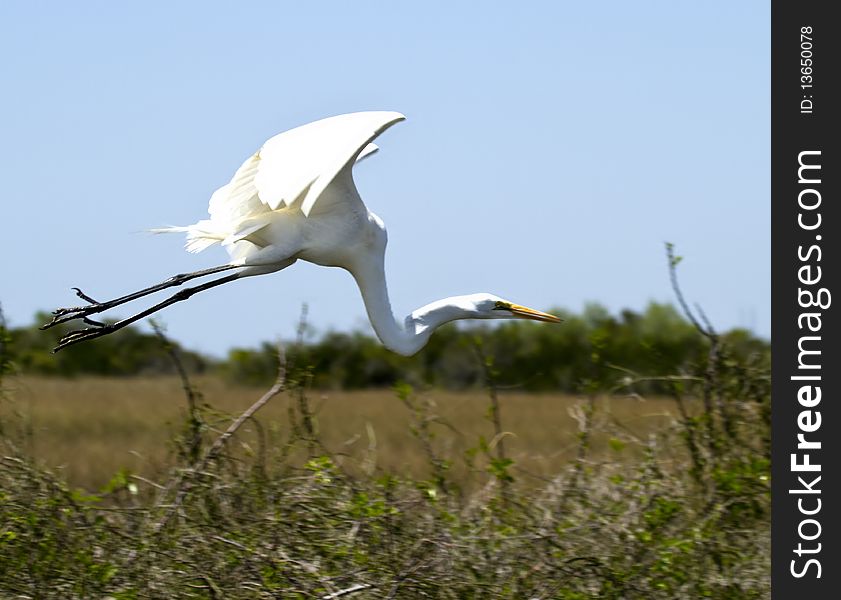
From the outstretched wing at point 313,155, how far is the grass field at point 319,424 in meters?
1.61

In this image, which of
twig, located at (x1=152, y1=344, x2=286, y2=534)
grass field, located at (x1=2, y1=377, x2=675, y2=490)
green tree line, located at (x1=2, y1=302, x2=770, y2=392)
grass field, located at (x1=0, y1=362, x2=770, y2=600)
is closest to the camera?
grass field, located at (x1=0, y1=362, x2=770, y2=600)

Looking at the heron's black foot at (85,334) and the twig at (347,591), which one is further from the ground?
the heron's black foot at (85,334)

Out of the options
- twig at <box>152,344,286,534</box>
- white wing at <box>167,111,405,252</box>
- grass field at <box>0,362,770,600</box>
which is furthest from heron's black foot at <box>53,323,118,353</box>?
twig at <box>152,344,286,534</box>

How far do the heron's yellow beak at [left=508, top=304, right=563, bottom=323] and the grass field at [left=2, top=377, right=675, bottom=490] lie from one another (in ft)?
2.95

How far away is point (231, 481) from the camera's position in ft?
22.7

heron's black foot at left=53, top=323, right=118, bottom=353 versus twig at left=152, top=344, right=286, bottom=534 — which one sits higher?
heron's black foot at left=53, top=323, right=118, bottom=353

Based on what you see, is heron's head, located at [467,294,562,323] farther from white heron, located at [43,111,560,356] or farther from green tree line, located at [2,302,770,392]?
green tree line, located at [2,302,770,392]

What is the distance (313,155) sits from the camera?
20.0 ft

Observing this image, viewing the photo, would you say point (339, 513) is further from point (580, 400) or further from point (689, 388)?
point (689, 388)

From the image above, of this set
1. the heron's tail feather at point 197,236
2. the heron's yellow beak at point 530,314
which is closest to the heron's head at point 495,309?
the heron's yellow beak at point 530,314

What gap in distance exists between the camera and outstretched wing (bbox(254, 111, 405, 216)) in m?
5.89

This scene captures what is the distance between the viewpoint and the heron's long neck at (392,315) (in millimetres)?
7059

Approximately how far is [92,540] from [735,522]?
3.92 metres

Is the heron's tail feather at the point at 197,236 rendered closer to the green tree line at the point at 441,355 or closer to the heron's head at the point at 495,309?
the heron's head at the point at 495,309
